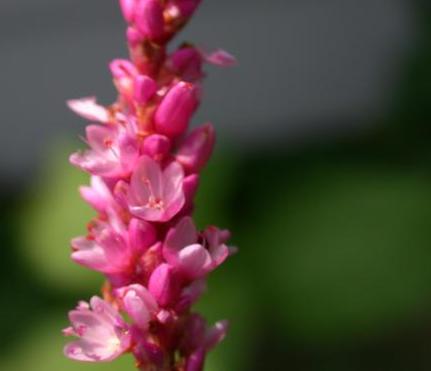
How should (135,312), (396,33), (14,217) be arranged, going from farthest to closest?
(396,33) < (14,217) < (135,312)

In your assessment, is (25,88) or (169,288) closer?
(169,288)

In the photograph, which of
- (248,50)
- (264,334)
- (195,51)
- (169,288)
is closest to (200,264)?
(169,288)

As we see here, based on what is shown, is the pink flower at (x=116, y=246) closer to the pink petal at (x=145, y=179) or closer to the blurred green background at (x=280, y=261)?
the pink petal at (x=145, y=179)

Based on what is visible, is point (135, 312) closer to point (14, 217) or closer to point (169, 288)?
point (169, 288)

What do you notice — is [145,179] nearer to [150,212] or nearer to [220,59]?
[150,212]

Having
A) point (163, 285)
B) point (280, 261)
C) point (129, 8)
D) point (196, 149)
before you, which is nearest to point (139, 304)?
point (163, 285)

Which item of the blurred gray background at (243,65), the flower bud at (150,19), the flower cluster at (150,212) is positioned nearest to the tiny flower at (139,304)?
the flower cluster at (150,212)

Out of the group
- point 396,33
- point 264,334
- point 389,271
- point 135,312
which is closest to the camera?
point 135,312
